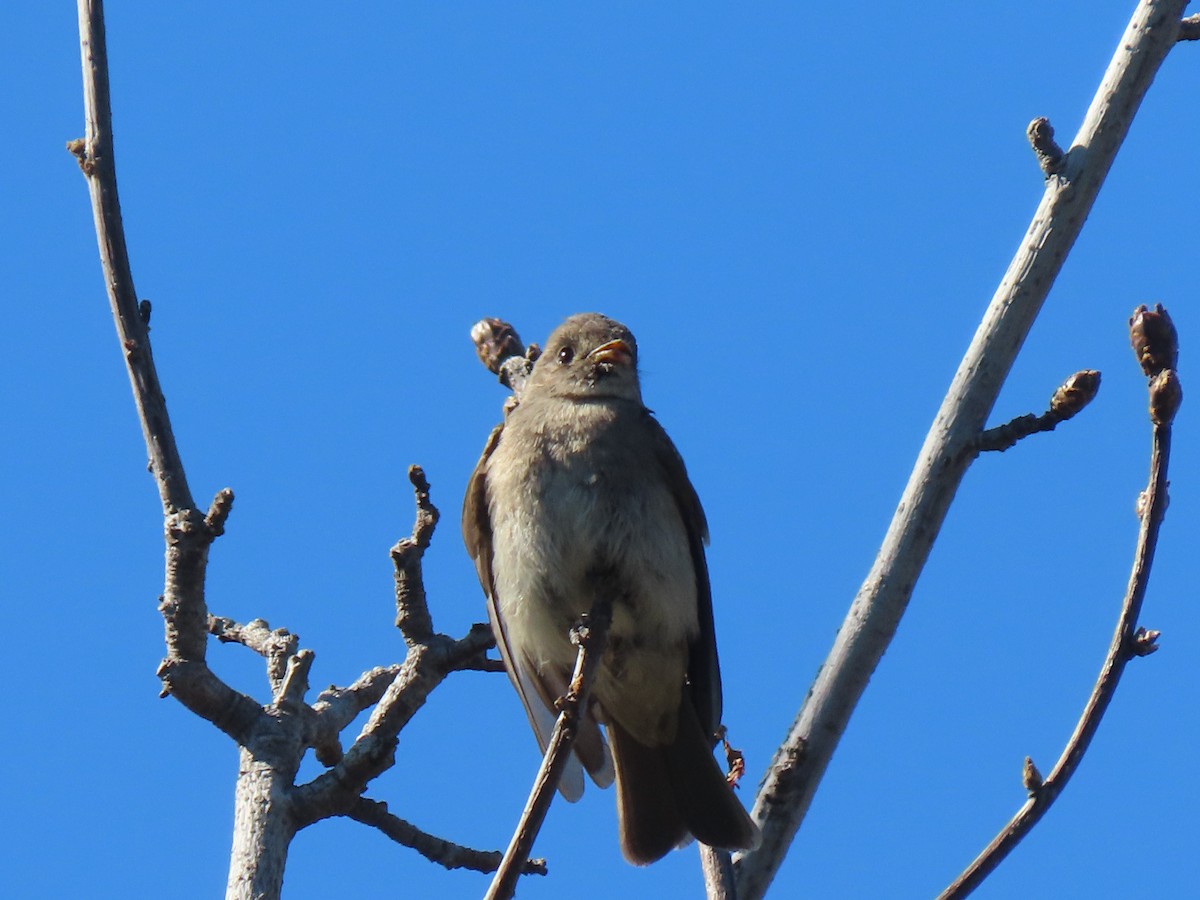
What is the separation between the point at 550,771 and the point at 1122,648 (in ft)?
4.45

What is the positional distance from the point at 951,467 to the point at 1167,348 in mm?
1041

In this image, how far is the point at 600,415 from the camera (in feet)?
21.1

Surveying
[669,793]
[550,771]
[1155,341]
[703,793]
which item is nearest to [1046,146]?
[1155,341]

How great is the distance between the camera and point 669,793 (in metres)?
5.98

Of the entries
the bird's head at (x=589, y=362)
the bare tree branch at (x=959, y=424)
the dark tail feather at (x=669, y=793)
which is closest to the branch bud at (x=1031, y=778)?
the bare tree branch at (x=959, y=424)

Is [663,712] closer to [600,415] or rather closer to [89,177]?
[600,415]

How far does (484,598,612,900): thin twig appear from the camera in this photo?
333 cm

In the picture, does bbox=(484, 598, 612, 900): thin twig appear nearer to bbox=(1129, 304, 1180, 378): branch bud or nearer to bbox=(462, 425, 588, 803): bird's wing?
bbox=(462, 425, 588, 803): bird's wing

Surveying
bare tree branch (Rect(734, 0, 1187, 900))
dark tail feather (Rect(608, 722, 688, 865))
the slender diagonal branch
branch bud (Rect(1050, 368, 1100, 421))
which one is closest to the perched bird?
dark tail feather (Rect(608, 722, 688, 865))

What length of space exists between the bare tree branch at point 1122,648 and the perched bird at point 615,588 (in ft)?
6.81

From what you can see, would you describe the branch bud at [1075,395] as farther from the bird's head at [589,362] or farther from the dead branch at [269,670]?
the bird's head at [589,362]

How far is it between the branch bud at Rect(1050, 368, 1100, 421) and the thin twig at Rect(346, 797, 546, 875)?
2.34m

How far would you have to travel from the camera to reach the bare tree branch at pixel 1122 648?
312 cm

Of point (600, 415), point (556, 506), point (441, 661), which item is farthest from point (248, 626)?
point (600, 415)
